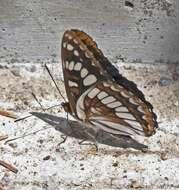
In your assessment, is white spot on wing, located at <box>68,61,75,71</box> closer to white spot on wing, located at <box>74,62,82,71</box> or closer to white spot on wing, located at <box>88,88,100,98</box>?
white spot on wing, located at <box>74,62,82,71</box>

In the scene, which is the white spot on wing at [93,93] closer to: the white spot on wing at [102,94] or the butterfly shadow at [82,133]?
the white spot on wing at [102,94]

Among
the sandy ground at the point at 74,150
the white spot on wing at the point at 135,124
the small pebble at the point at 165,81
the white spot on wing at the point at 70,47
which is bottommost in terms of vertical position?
the sandy ground at the point at 74,150

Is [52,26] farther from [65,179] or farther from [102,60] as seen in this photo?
[65,179]

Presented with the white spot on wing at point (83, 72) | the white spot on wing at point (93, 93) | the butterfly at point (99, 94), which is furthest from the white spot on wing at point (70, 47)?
the white spot on wing at point (93, 93)

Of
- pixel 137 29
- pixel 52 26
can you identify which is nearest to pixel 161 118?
pixel 137 29

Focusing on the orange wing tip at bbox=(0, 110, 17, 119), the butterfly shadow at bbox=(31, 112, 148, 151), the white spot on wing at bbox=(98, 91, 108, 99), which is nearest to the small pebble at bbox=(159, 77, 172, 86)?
the butterfly shadow at bbox=(31, 112, 148, 151)
